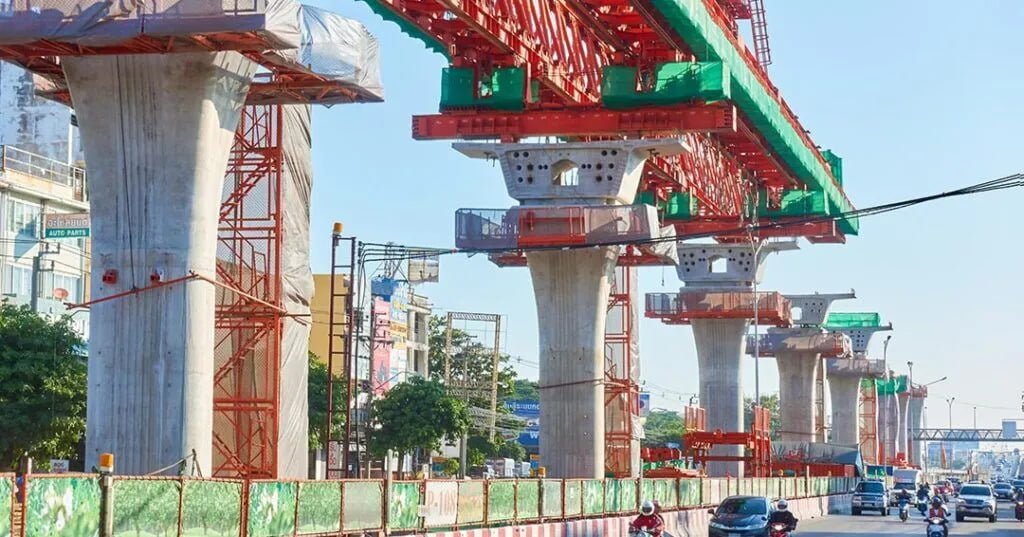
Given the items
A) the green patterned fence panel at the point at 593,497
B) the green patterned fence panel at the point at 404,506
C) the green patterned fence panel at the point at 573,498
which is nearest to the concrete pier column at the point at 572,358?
the green patterned fence panel at the point at 593,497

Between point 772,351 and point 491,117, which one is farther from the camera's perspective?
point 772,351

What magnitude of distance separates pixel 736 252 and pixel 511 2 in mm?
40701

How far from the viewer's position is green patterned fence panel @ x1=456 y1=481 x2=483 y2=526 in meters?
33.4

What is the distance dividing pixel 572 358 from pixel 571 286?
6.58 ft

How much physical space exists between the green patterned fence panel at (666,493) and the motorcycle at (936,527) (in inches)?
324

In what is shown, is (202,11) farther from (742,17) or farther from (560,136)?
(742,17)

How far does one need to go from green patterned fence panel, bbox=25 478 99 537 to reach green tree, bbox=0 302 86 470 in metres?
29.9

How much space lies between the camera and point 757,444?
2854 inches

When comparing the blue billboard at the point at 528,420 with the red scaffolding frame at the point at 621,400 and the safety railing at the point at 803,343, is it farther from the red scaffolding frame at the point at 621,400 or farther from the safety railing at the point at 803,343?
the red scaffolding frame at the point at 621,400

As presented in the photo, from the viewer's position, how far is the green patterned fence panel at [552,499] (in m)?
38.8

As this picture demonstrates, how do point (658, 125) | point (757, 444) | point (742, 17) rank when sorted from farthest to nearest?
point (757, 444)
point (742, 17)
point (658, 125)

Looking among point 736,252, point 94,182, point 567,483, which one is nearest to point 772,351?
point 736,252

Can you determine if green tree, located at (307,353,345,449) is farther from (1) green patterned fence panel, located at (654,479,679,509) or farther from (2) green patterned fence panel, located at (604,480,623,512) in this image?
(2) green patterned fence panel, located at (604,480,623,512)

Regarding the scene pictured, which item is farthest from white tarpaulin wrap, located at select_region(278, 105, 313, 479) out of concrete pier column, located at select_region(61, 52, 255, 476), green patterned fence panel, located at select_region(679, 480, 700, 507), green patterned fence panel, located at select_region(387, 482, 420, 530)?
concrete pier column, located at select_region(61, 52, 255, 476)
